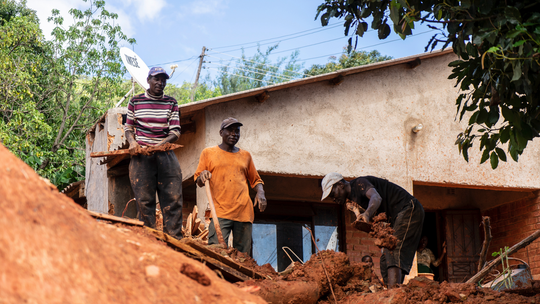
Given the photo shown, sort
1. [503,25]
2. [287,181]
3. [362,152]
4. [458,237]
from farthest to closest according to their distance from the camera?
1. [458,237]
2. [287,181]
3. [362,152]
4. [503,25]

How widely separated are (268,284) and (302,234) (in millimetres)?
5586

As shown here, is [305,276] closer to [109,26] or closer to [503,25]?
[503,25]

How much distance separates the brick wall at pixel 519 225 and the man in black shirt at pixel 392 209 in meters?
4.18

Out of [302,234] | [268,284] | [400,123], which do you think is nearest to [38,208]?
[268,284]

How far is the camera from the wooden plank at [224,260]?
3.84 metres

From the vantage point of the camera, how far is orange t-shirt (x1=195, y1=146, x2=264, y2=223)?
17.8ft

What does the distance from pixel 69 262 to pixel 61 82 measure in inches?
589

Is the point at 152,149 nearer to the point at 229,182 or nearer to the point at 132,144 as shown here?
the point at 132,144

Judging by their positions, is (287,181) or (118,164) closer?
(118,164)

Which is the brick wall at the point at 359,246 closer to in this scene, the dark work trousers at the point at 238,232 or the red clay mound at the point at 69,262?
the dark work trousers at the point at 238,232

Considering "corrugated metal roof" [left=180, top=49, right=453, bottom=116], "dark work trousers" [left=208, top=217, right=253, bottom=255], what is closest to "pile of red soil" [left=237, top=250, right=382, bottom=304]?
"dark work trousers" [left=208, top=217, right=253, bottom=255]

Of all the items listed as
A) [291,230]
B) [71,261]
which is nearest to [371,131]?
[291,230]

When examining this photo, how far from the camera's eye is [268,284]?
3.68m

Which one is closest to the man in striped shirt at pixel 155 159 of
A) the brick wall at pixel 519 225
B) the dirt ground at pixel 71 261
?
the dirt ground at pixel 71 261
